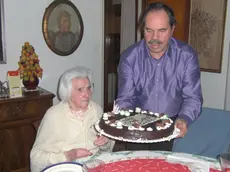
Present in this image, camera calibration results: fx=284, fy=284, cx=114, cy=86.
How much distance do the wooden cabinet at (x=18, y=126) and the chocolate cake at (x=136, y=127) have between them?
1.34m

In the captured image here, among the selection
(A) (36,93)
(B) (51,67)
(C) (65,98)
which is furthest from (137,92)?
(B) (51,67)

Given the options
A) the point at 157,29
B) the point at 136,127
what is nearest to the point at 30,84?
the point at 157,29

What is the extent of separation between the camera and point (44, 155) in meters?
1.76

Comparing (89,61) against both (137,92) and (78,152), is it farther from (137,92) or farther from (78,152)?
(78,152)

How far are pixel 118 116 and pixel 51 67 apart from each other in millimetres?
1924

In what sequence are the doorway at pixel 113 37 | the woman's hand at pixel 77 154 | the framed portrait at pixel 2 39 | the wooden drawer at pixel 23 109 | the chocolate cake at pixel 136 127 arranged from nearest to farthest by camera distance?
the chocolate cake at pixel 136 127
the woman's hand at pixel 77 154
the wooden drawer at pixel 23 109
the framed portrait at pixel 2 39
the doorway at pixel 113 37

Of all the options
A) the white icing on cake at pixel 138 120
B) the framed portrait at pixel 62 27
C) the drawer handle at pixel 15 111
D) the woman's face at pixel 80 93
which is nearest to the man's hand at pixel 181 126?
the white icing on cake at pixel 138 120

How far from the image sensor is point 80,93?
6.34ft

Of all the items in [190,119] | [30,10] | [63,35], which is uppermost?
[30,10]

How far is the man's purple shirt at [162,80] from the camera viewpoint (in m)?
1.89

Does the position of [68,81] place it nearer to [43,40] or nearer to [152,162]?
[152,162]

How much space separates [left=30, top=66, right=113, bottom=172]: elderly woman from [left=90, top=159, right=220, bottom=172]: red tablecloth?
0.33m

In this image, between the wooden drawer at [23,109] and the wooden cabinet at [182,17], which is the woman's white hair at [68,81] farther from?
the wooden cabinet at [182,17]

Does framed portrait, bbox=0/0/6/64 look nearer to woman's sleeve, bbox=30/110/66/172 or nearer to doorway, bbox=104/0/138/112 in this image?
woman's sleeve, bbox=30/110/66/172
